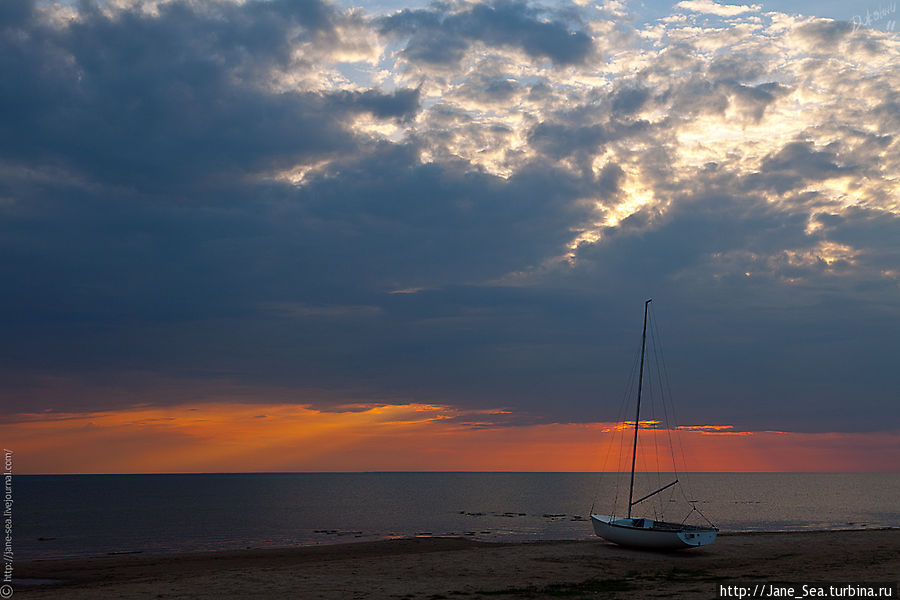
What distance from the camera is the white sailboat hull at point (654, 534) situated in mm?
42219

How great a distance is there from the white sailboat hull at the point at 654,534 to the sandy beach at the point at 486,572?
2.72 ft

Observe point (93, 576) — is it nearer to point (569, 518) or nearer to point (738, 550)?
point (738, 550)

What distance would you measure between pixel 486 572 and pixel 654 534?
1337 centimetres

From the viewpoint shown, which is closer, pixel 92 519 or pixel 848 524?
pixel 848 524

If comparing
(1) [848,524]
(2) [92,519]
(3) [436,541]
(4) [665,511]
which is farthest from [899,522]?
(2) [92,519]

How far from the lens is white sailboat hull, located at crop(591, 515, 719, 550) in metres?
42.2

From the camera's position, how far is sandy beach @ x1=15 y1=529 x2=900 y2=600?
2900 centimetres

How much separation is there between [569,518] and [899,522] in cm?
4610

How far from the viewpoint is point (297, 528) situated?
86.2 metres

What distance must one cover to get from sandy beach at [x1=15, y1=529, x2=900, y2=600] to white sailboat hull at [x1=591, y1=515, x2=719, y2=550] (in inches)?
32.7

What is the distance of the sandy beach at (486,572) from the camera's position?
29.0 meters

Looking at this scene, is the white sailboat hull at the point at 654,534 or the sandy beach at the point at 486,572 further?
the white sailboat hull at the point at 654,534

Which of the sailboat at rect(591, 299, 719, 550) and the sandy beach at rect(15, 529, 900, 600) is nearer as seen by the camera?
the sandy beach at rect(15, 529, 900, 600)

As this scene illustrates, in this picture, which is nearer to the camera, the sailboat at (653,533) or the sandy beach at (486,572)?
the sandy beach at (486,572)
